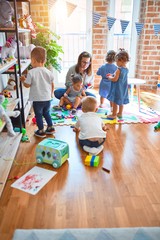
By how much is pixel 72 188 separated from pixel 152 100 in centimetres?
281

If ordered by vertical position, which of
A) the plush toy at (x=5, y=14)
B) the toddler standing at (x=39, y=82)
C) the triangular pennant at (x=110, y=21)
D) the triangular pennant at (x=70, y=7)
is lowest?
the toddler standing at (x=39, y=82)

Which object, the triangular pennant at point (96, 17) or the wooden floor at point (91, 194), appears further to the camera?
the triangular pennant at point (96, 17)

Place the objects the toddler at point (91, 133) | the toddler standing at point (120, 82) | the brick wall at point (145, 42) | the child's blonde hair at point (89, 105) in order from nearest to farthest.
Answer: the toddler at point (91, 133), the child's blonde hair at point (89, 105), the toddler standing at point (120, 82), the brick wall at point (145, 42)

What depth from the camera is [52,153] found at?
213cm

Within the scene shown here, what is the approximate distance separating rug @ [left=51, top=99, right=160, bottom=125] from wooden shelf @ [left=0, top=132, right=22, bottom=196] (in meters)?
0.79

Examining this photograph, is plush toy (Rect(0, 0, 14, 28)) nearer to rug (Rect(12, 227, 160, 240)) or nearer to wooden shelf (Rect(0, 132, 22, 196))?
wooden shelf (Rect(0, 132, 22, 196))

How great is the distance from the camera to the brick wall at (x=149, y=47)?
14.6ft

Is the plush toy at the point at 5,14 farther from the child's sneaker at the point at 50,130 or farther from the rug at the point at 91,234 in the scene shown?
the rug at the point at 91,234

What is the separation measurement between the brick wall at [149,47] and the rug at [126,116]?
51.2 inches

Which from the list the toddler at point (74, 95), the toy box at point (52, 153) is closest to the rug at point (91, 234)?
the toy box at point (52, 153)

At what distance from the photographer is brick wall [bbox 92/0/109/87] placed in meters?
4.54

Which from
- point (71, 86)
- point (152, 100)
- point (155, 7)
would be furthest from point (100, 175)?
point (155, 7)

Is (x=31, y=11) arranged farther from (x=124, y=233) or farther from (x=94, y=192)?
(x=124, y=233)

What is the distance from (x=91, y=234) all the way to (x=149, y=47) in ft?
13.4
